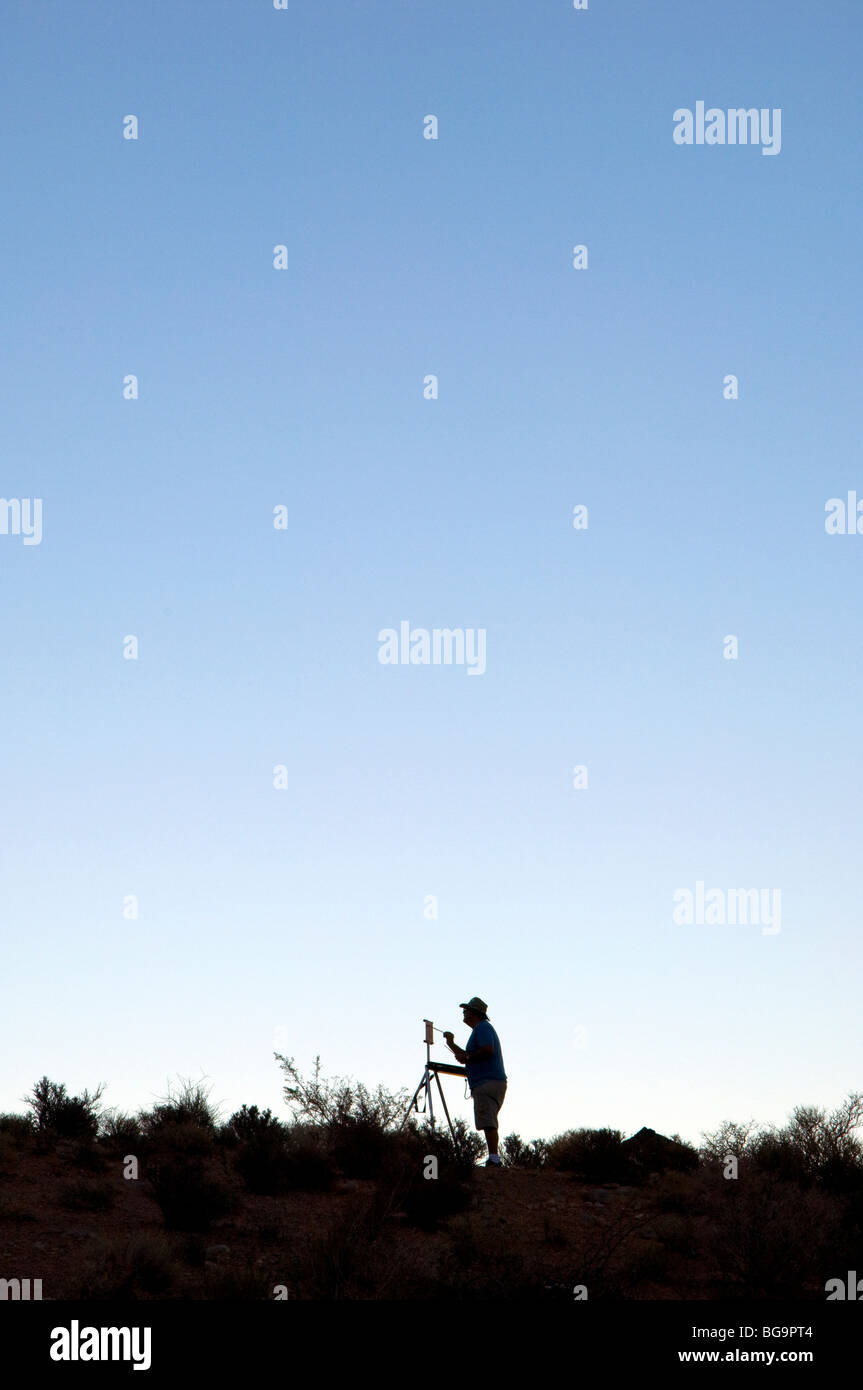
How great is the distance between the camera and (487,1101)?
1786 centimetres

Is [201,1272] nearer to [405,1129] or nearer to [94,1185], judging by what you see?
[94,1185]

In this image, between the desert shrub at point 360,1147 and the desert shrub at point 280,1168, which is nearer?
the desert shrub at point 280,1168

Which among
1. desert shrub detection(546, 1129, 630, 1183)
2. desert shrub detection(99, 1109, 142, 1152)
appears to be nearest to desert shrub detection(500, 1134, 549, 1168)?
desert shrub detection(546, 1129, 630, 1183)

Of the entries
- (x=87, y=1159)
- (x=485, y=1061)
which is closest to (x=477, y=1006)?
(x=485, y=1061)

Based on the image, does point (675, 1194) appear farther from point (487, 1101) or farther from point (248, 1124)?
point (248, 1124)

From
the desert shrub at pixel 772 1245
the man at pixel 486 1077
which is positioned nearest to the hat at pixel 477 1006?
the man at pixel 486 1077

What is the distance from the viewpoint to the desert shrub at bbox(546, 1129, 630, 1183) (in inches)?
725

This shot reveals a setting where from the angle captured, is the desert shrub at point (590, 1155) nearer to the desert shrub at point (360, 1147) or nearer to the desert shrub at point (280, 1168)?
the desert shrub at point (360, 1147)

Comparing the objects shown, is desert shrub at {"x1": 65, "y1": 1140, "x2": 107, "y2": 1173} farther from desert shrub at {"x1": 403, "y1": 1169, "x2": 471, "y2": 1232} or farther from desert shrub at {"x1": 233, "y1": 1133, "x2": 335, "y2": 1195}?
desert shrub at {"x1": 403, "y1": 1169, "x2": 471, "y2": 1232}

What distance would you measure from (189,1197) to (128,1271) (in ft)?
9.01

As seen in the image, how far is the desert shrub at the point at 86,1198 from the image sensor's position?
569 inches
